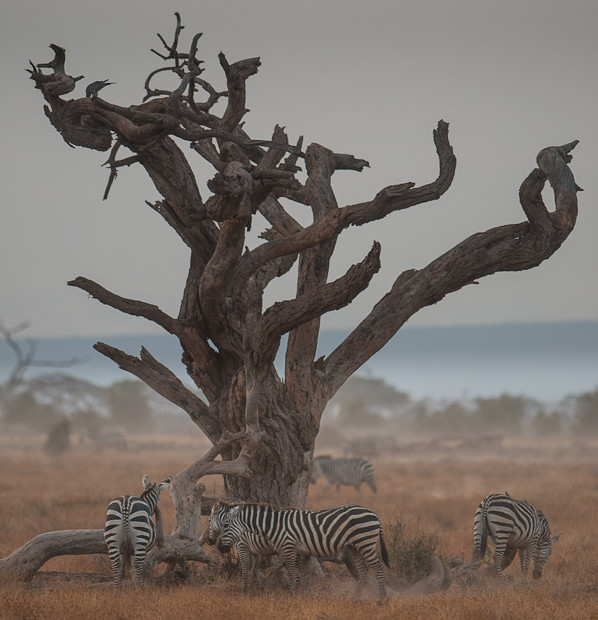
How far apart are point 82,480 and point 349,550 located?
53.4 feet

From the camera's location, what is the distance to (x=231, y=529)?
10031 millimetres

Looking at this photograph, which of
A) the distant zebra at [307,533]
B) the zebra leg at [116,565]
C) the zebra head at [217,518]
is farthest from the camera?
the zebra head at [217,518]

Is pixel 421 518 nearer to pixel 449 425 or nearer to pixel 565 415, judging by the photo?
pixel 449 425

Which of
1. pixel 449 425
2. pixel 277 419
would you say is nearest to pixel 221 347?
pixel 277 419

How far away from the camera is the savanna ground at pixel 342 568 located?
29.0ft

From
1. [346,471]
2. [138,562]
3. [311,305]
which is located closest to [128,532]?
[138,562]

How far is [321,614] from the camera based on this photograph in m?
8.65

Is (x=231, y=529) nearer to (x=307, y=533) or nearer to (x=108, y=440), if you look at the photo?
(x=307, y=533)

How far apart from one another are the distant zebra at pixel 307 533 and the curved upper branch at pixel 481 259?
219 centimetres

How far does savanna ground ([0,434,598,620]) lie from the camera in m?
8.83

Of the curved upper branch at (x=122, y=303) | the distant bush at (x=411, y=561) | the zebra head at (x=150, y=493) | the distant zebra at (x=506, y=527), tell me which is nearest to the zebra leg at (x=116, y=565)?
the zebra head at (x=150, y=493)

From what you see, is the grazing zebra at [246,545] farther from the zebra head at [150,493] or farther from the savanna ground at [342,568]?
the zebra head at [150,493]

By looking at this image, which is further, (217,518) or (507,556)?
(507,556)

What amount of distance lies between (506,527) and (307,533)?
2.57m
